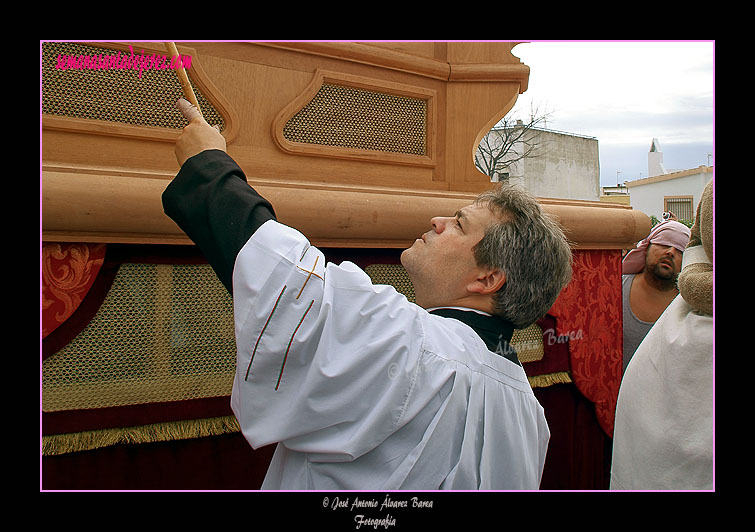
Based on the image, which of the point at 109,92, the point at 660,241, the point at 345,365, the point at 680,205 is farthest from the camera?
the point at 680,205

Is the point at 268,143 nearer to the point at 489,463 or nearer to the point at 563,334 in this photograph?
the point at 489,463

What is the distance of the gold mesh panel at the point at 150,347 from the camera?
39.8 inches

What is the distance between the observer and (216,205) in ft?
2.55

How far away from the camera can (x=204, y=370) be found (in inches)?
44.3

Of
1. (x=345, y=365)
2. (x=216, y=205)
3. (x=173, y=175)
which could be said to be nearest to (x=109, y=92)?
(x=173, y=175)

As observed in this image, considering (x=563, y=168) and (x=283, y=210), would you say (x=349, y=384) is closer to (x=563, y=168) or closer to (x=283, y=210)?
(x=283, y=210)

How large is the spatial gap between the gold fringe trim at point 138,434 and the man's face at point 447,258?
0.52m

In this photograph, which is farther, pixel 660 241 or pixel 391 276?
pixel 660 241

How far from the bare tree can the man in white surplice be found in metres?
13.5

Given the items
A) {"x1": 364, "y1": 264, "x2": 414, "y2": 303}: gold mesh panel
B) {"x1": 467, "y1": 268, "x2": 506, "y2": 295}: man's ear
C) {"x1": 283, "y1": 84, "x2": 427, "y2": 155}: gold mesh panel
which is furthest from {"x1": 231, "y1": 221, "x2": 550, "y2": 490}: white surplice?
{"x1": 283, "y1": 84, "x2": 427, "y2": 155}: gold mesh panel

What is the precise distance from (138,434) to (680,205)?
1546 cm

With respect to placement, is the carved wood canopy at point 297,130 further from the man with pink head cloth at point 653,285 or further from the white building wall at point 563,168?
the white building wall at point 563,168

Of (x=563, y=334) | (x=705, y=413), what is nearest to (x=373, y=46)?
(x=563, y=334)

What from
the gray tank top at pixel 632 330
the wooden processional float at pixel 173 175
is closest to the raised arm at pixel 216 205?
the wooden processional float at pixel 173 175
